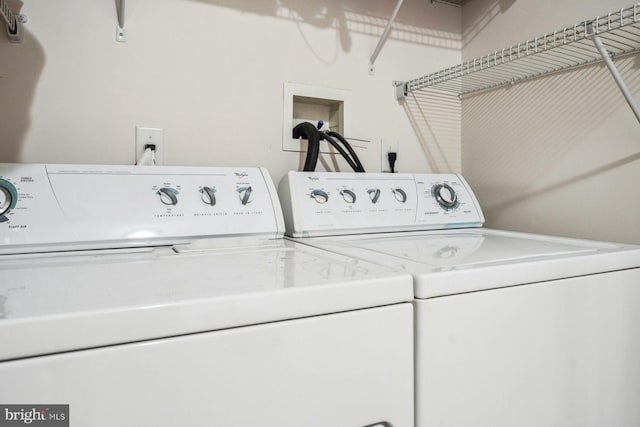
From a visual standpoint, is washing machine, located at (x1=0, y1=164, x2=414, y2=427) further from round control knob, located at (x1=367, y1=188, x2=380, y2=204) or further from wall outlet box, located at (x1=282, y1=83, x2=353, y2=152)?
wall outlet box, located at (x1=282, y1=83, x2=353, y2=152)

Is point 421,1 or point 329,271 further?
point 421,1

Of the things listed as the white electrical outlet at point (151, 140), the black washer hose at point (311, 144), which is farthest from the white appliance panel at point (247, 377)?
the white electrical outlet at point (151, 140)

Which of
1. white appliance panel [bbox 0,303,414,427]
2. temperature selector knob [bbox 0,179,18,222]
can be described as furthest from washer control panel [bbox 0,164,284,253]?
white appliance panel [bbox 0,303,414,427]

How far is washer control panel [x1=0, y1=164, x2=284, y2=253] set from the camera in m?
0.82

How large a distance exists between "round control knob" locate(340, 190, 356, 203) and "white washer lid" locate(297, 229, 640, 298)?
0.45 ft

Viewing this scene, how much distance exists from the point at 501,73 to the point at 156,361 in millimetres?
1415

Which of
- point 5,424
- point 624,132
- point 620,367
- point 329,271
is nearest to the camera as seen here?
point 5,424

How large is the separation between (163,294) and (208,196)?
55cm

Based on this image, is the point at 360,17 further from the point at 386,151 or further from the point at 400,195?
the point at 400,195

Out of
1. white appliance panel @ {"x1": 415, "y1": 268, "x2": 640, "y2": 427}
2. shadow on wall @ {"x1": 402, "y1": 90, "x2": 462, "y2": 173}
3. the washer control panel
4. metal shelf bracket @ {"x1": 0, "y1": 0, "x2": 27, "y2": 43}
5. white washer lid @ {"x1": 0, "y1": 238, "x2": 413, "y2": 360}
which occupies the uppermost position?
metal shelf bracket @ {"x1": 0, "y1": 0, "x2": 27, "y2": 43}

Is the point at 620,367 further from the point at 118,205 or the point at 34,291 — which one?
the point at 118,205

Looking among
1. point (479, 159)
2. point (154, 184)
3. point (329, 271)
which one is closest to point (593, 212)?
point (479, 159)

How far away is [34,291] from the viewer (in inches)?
19.1

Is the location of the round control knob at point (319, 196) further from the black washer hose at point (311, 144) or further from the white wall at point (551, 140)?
the white wall at point (551, 140)
